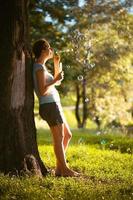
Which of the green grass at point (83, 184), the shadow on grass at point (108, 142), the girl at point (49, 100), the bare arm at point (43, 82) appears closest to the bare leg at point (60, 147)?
the girl at point (49, 100)

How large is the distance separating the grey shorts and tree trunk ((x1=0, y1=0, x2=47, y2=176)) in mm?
308

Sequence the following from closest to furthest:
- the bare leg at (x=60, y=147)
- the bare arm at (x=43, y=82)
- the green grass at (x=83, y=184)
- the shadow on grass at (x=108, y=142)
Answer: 1. the green grass at (x=83, y=184)
2. the bare arm at (x=43, y=82)
3. the bare leg at (x=60, y=147)
4. the shadow on grass at (x=108, y=142)

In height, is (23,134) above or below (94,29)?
below

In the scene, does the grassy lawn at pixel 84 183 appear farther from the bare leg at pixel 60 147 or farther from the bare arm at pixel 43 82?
the bare arm at pixel 43 82

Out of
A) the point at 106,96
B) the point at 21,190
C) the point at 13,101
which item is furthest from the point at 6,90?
the point at 106,96

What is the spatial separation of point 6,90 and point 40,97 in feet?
1.64

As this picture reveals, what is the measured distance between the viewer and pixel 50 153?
37.2ft

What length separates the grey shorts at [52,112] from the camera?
313 inches

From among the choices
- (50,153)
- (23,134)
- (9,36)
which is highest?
(9,36)

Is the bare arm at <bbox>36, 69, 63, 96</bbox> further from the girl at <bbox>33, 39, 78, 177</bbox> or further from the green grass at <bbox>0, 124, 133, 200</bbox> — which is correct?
the green grass at <bbox>0, 124, 133, 200</bbox>

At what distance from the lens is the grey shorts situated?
7.95 meters

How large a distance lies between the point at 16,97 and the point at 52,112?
0.57 meters

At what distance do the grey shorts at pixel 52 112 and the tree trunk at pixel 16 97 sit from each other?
308 mm

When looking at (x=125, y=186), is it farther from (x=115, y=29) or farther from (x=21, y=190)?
(x=115, y=29)
